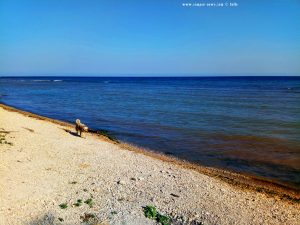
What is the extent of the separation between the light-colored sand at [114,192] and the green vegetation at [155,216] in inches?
7.5

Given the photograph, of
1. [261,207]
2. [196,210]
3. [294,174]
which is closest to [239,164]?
[294,174]

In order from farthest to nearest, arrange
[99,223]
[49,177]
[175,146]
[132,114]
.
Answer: [132,114] < [175,146] < [49,177] < [99,223]

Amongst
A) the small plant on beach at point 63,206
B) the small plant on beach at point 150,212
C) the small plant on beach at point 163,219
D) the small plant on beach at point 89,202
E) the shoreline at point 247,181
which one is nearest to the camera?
the small plant on beach at point 163,219

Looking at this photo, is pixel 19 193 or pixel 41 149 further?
pixel 41 149

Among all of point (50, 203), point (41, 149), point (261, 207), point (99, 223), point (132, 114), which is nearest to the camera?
point (99, 223)

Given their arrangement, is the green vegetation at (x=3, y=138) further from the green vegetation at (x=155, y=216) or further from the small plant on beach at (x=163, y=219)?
the small plant on beach at (x=163, y=219)

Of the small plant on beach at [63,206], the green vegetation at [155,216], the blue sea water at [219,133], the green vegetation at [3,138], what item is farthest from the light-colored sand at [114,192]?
the blue sea water at [219,133]

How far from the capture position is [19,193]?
1019cm

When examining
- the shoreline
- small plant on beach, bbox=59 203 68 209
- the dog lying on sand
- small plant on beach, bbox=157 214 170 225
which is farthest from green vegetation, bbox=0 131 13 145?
small plant on beach, bbox=157 214 170 225

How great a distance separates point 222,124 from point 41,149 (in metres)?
14.7

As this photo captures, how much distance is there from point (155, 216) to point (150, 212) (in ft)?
0.69

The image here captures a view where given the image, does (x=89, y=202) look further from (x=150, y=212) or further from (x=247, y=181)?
(x=247, y=181)

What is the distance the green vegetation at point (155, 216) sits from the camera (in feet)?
29.7

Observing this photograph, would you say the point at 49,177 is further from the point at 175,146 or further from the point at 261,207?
the point at 175,146
